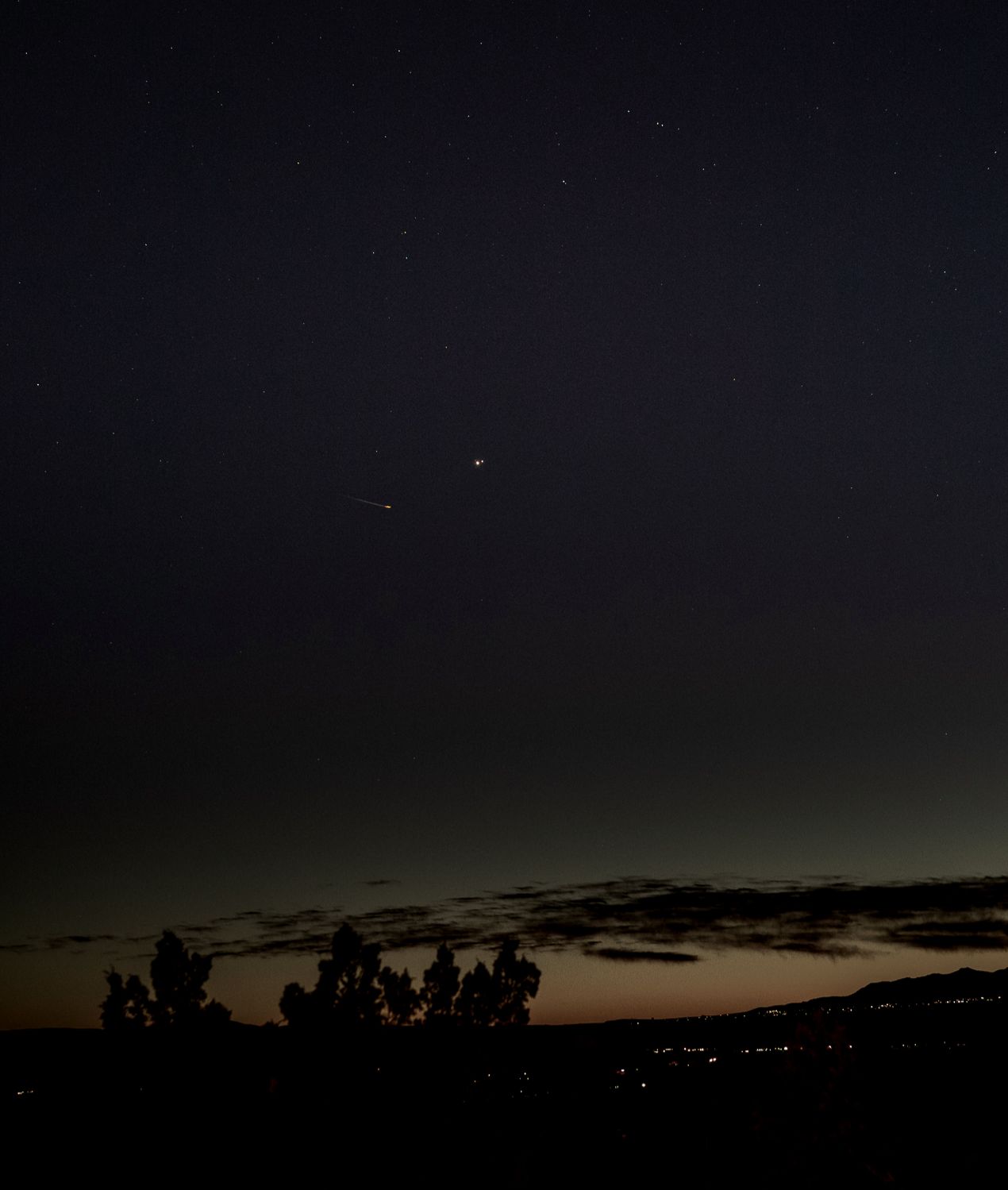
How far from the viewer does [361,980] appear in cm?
5316

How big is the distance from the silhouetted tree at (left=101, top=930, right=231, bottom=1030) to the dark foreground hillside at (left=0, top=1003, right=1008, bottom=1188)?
2.04m

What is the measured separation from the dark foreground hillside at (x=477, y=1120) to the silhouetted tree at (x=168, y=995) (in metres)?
2.04

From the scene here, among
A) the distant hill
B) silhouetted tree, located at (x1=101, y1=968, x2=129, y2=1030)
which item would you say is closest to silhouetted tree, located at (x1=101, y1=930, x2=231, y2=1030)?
silhouetted tree, located at (x1=101, y1=968, x2=129, y2=1030)

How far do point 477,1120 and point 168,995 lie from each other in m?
31.5

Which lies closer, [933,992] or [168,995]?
[168,995]

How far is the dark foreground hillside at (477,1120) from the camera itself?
21.5m

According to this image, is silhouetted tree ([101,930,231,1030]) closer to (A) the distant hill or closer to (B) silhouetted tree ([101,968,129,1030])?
(B) silhouetted tree ([101,968,129,1030])

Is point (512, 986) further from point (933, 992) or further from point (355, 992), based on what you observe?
point (933, 992)

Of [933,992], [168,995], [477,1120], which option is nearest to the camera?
[477,1120]

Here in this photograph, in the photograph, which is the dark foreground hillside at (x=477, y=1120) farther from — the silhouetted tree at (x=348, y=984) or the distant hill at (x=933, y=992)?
the distant hill at (x=933, y=992)

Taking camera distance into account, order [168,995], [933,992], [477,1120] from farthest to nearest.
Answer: [933,992] → [168,995] → [477,1120]

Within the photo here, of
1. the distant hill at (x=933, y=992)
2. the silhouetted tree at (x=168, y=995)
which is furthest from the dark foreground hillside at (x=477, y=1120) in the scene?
the distant hill at (x=933, y=992)

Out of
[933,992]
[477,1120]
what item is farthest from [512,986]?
[933,992]

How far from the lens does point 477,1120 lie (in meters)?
23.4
